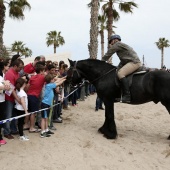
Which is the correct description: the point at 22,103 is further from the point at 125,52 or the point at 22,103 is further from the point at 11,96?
the point at 125,52

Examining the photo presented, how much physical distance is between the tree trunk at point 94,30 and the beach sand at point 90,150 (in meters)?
8.37

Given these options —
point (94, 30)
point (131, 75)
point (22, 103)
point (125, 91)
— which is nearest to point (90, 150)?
point (125, 91)

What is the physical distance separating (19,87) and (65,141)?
5.48ft

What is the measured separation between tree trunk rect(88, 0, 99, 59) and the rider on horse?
8.87 metres

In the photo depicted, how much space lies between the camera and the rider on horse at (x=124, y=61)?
6.30 meters

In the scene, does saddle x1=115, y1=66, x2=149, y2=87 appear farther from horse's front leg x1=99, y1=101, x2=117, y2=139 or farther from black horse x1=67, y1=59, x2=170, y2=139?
horse's front leg x1=99, y1=101, x2=117, y2=139

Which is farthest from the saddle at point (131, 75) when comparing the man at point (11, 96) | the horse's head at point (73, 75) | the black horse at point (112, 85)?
the man at point (11, 96)

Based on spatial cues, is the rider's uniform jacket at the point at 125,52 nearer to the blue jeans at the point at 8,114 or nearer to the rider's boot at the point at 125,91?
the rider's boot at the point at 125,91

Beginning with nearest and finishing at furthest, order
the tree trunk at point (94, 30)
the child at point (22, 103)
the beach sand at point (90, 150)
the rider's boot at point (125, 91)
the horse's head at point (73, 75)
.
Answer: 1. the beach sand at point (90, 150)
2. the child at point (22, 103)
3. the rider's boot at point (125, 91)
4. the horse's head at point (73, 75)
5. the tree trunk at point (94, 30)

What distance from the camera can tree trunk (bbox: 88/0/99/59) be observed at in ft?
49.8

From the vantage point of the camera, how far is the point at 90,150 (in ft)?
18.1

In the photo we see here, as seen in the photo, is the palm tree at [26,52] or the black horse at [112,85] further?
the palm tree at [26,52]

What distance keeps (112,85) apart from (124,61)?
0.71 m

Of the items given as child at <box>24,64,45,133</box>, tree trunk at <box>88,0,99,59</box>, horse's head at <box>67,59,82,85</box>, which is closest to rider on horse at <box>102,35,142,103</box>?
horse's head at <box>67,59,82,85</box>
